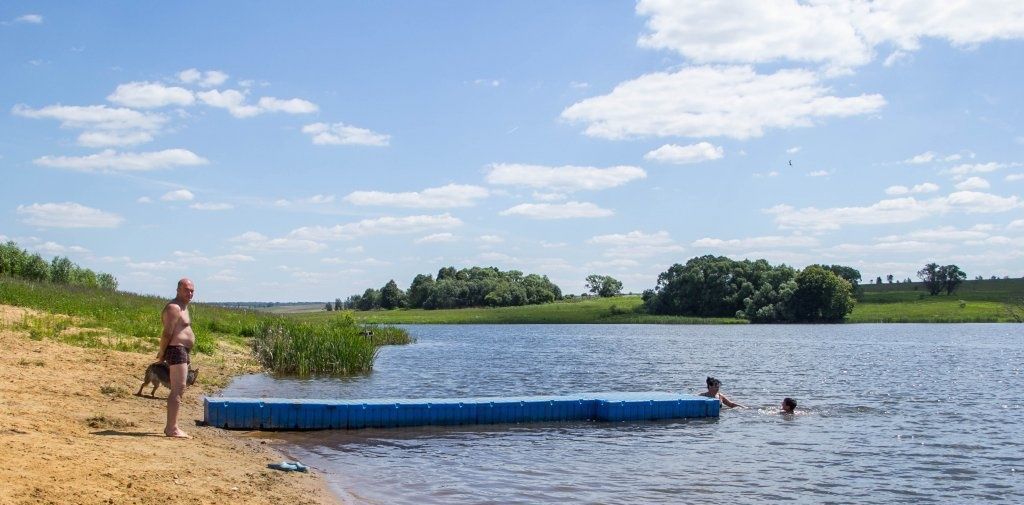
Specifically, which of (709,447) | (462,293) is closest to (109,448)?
(709,447)

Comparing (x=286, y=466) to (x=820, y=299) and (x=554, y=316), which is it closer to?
(x=820, y=299)

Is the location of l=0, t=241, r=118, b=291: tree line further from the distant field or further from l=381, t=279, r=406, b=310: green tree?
l=381, t=279, r=406, b=310: green tree

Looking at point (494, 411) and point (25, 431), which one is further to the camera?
point (494, 411)

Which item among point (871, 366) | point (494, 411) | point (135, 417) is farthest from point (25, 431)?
point (871, 366)

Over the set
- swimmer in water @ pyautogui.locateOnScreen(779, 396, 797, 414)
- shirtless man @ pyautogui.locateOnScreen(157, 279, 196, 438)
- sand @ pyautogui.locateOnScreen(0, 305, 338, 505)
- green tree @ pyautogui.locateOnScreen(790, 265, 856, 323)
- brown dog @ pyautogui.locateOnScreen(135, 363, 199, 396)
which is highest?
green tree @ pyautogui.locateOnScreen(790, 265, 856, 323)

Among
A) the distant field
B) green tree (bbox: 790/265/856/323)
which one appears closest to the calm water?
the distant field

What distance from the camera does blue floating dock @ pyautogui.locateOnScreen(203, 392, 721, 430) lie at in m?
17.1

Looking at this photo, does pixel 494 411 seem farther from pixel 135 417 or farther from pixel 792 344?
pixel 792 344

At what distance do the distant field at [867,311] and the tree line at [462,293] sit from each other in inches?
262

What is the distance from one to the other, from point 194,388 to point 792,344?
1987 inches

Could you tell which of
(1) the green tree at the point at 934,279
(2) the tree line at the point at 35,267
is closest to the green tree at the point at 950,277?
(1) the green tree at the point at 934,279

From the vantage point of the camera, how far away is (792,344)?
6266cm

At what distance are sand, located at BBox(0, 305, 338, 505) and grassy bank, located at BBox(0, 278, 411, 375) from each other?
13.1 ft

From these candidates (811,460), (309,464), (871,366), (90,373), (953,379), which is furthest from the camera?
(871,366)
